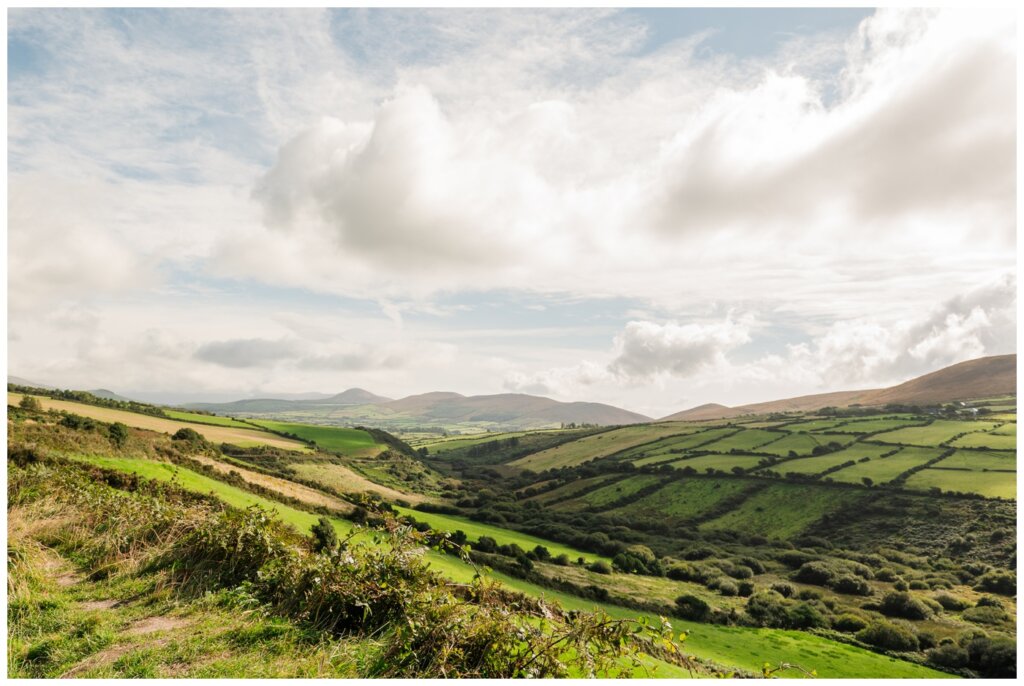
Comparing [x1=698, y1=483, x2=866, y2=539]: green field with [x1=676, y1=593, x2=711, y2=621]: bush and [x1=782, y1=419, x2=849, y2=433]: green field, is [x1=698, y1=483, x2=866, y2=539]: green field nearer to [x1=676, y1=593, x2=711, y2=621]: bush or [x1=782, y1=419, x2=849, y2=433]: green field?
[x1=782, y1=419, x2=849, y2=433]: green field

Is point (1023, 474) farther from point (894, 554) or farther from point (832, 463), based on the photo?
point (832, 463)

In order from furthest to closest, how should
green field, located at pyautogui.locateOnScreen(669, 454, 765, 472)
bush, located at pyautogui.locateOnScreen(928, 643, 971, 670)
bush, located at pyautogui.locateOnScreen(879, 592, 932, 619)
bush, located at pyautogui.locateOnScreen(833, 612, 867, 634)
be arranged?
green field, located at pyautogui.locateOnScreen(669, 454, 765, 472) → bush, located at pyautogui.locateOnScreen(879, 592, 932, 619) → bush, located at pyautogui.locateOnScreen(833, 612, 867, 634) → bush, located at pyautogui.locateOnScreen(928, 643, 971, 670)

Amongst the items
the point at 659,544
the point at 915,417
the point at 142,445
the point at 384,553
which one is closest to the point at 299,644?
Result: the point at 384,553

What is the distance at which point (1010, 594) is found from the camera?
56.3m

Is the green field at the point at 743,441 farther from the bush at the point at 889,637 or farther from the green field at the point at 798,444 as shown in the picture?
the bush at the point at 889,637

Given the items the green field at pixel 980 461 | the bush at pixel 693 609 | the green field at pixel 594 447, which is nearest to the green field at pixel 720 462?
the green field at pixel 594 447

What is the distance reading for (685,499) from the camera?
92688mm

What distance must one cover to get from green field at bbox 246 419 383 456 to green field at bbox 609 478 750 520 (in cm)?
5577

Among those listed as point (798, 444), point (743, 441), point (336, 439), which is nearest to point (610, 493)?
point (743, 441)

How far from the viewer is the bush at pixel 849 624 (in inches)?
1555

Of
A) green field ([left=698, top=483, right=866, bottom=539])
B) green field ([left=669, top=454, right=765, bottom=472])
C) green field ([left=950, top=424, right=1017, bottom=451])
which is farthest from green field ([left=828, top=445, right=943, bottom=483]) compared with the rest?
green field ([left=669, top=454, right=765, bottom=472])

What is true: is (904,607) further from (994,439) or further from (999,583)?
(994,439)

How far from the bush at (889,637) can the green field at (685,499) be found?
50.5m

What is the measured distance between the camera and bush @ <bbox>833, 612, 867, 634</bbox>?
39497 mm
